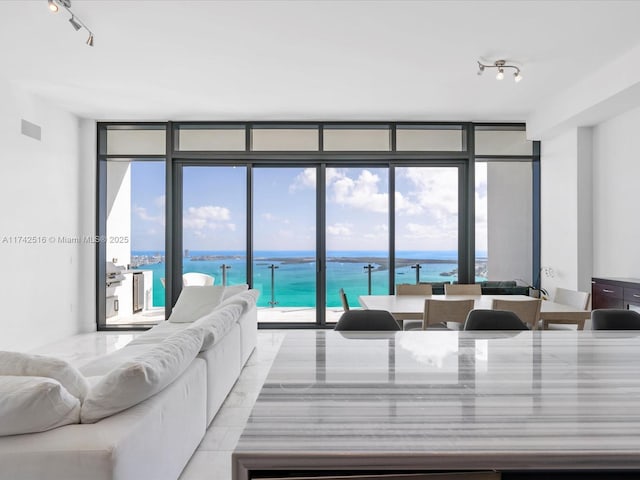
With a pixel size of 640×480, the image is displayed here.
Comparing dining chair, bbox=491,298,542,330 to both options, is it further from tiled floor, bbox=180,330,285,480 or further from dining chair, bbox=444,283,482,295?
tiled floor, bbox=180,330,285,480

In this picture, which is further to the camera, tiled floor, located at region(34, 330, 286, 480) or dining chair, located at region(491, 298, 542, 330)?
dining chair, located at region(491, 298, 542, 330)

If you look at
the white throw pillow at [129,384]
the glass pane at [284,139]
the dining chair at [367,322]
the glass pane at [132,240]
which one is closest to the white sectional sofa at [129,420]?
the white throw pillow at [129,384]

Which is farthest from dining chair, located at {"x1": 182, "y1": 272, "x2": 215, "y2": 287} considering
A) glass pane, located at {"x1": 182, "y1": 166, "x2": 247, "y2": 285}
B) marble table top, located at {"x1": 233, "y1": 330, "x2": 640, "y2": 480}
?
marble table top, located at {"x1": 233, "y1": 330, "x2": 640, "y2": 480}

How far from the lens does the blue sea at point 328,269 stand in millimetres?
6395

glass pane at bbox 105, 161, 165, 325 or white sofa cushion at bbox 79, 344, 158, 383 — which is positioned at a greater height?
glass pane at bbox 105, 161, 165, 325

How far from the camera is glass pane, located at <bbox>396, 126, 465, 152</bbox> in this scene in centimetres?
626

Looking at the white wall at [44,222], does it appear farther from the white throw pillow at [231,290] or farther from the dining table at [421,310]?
the dining table at [421,310]

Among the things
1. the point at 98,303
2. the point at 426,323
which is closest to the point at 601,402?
the point at 426,323

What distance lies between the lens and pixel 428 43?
3877 millimetres

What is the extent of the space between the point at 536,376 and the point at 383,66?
3.70 metres

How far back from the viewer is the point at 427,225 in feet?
21.1

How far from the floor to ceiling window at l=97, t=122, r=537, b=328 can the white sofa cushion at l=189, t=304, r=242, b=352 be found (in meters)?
2.71

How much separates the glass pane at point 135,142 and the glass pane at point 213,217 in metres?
0.58

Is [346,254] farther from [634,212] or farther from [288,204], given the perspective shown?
[634,212]
